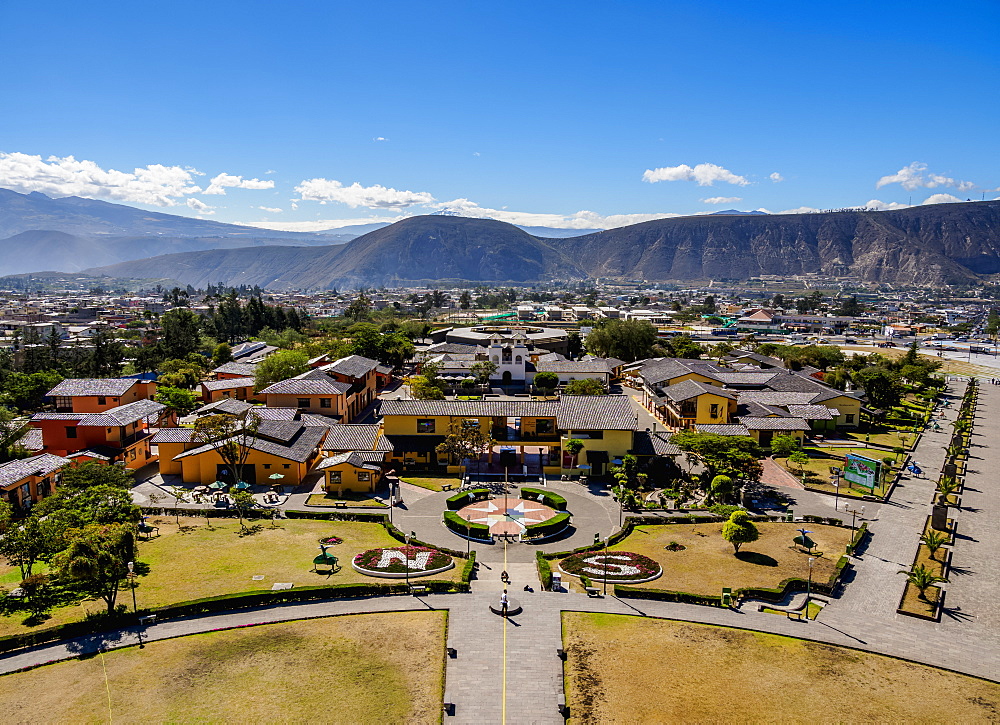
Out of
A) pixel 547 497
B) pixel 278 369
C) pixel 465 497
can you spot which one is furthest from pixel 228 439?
pixel 278 369

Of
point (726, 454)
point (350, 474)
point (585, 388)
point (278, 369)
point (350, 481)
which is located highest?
point (278, 369)

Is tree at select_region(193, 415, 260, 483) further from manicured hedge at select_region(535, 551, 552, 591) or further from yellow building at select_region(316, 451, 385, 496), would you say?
manicured hedge at select_region(535, 551, 552, 591)

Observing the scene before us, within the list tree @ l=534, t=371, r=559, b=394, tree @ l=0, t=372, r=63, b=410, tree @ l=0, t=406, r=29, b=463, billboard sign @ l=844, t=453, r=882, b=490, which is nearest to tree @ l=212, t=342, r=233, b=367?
tree @ l=0, t=372, r=63, b=410

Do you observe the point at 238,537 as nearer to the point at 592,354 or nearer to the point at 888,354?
the point at 592,354

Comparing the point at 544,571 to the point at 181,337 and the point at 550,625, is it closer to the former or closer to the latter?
the point at 550,625

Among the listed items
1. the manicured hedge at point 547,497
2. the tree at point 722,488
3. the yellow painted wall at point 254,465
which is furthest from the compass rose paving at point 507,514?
the yellow painted wall at point 254,465

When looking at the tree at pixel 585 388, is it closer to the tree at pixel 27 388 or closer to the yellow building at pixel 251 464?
the yellow building at pixel 251 464

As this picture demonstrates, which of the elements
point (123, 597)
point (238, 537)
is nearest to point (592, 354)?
point (238, 537)
